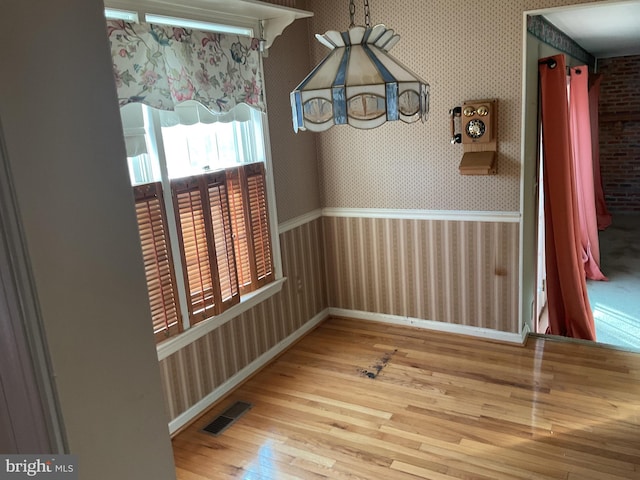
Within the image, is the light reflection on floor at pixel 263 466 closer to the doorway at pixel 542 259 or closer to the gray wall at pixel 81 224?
the gray wall at pixel 81 224

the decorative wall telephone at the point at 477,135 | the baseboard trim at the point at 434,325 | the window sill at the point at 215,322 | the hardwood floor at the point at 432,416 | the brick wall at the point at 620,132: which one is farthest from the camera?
the brick wall at the point at 620,132

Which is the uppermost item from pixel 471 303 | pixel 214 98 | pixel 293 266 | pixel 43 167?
pixel 214 98

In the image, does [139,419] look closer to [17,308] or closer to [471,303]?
[17,308]

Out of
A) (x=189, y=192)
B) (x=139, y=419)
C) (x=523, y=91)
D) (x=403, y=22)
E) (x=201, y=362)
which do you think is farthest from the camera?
(x=403, y=22)

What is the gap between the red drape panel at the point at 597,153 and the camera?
692 cm

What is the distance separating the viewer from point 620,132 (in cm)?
785

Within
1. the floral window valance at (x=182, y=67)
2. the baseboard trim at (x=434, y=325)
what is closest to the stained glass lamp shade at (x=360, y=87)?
the floral window valance at (x=182, y=67)

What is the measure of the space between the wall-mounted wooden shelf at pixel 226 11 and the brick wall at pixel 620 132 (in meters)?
6.25

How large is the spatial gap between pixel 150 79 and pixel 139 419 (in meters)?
2.17

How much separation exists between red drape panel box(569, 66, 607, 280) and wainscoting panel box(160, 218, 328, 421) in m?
3.04

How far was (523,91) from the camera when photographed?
3.38 metres

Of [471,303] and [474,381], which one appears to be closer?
[474,381]

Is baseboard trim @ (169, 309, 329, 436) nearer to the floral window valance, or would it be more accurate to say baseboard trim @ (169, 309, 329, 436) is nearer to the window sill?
the window sill

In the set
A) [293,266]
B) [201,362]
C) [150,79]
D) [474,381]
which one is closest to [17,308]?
[150,79]
